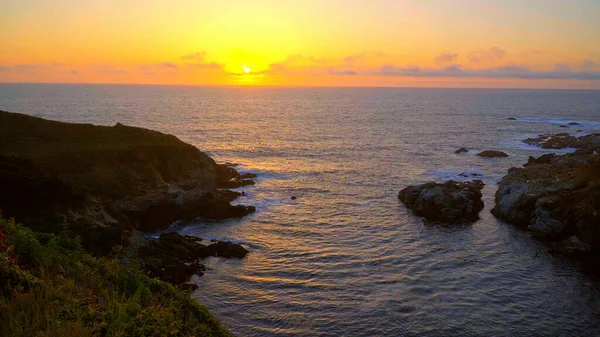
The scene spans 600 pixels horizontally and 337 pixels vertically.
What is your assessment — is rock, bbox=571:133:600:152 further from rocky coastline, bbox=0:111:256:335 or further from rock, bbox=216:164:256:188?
rocky coastline, bbox=0:111:256:335

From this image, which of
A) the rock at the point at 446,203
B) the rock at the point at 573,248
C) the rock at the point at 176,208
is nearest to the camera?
the rock at the point at 573,248

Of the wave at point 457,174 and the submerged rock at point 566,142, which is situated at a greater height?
the submerged rock at point 566,142

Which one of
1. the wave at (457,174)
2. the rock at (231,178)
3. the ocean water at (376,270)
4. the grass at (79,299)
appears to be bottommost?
the ocean water at (376,270)

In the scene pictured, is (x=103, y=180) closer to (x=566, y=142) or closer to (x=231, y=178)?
(x=231, y=178)

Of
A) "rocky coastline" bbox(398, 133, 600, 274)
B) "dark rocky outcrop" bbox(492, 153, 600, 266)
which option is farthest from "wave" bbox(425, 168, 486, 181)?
"dark rocky outcrop" bbox(492, 153, 600, 266)

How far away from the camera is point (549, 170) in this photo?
56500 mm

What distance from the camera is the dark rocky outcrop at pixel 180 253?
34094 millimetres

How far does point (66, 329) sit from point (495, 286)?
3210 cm

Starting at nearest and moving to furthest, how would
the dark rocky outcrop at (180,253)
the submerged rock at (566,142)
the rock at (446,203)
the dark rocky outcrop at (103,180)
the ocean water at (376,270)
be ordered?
1. the ocean water at (376,270)
2. the dark rocky outcrop at (103,180)
3. the dark rocky outcrop at (180,253)
4. the rock at (446,203)
5. the submerged rock at (566,142)

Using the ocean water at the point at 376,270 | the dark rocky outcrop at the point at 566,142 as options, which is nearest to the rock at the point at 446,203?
the ocean water at the point at 376,270

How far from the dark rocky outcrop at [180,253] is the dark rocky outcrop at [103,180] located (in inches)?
123

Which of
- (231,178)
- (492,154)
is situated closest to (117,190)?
(231,178)

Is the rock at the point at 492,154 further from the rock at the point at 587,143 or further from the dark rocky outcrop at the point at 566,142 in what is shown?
the dark rocky outcrop at the point at 566,142

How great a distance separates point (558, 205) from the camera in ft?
147
